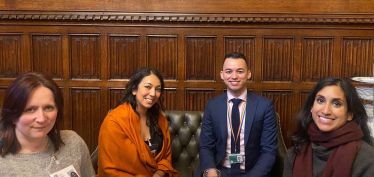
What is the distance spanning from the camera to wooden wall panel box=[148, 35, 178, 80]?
3.48 meters

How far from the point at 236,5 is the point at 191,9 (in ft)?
1.53

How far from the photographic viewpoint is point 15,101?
61.3 inches

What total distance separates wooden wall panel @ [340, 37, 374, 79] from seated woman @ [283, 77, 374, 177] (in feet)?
5.34

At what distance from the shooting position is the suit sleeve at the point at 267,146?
2.51 m

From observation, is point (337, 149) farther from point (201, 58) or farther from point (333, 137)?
point (201, 58)

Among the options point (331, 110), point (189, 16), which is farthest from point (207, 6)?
point (331, 110)

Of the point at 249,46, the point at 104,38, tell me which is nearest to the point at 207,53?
the point at 249,46

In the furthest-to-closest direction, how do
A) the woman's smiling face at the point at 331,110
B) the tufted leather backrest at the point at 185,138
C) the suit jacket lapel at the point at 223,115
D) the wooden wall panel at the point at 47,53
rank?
the wooden wall panel at the point at 47,53
the tufted leather backrest at the point at 185,138
the suit jacket lapel at the point at 223,115
the woman's smiling face at the point at 331,110

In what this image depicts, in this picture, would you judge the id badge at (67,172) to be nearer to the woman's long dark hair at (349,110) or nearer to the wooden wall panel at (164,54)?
the woman's long dark hair at (349,110)

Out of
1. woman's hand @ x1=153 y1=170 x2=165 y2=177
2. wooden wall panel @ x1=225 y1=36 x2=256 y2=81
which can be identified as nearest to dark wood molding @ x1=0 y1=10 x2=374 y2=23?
wooden wall panel @ x1=225 y1=36 x2=256 y2=81

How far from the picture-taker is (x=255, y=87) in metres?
3.44

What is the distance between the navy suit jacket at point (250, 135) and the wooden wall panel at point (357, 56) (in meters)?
1.24

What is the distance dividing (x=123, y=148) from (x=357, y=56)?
8.30 ft

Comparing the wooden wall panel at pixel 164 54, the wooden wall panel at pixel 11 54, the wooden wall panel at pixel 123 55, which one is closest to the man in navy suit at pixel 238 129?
the wooden wall panel at pixel 164 54
